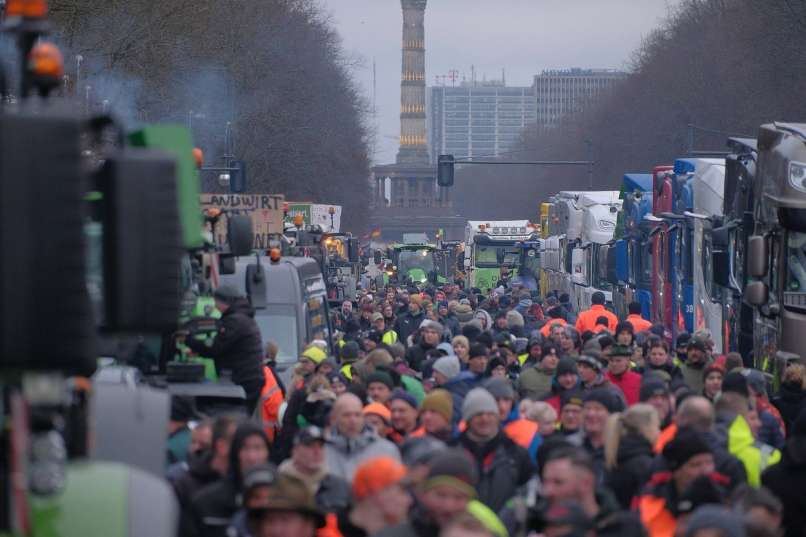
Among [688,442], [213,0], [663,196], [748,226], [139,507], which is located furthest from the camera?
[213,0]

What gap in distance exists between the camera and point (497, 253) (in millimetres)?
64125

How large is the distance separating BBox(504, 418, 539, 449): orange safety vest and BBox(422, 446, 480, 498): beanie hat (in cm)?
310

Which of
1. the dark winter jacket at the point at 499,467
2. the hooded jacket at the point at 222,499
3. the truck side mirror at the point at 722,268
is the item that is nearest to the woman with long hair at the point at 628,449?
the dark winter jacket at the point at 499,467

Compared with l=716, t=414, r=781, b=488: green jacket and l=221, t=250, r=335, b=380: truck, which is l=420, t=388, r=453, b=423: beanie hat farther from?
l=221, t=250, r=335, b=380: truck

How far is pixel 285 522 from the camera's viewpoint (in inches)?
273

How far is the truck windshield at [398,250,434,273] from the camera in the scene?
231 ft

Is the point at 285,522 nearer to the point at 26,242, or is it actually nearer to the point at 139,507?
the point at 139,507

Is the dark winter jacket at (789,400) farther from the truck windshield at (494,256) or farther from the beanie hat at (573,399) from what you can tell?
the truck windshield at (494,256)

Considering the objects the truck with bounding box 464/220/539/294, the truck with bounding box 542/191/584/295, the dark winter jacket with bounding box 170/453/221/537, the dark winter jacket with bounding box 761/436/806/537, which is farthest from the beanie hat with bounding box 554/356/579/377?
the truck with bounding box 464/220/539/294

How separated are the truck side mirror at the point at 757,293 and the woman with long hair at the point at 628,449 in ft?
28.6

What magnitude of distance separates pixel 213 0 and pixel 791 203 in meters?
41.4

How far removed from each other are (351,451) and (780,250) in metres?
9.58

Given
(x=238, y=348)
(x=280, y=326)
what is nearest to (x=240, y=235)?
(x=238, y=348)

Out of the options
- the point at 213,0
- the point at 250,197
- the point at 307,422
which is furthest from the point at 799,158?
the point at 213,0
